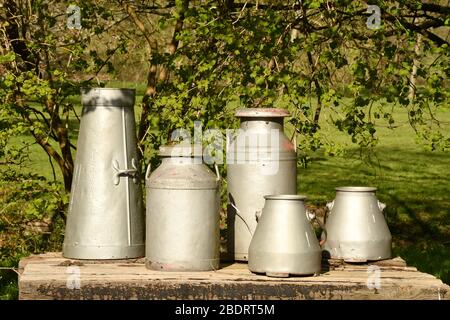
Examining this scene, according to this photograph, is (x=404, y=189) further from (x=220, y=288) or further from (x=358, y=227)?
(x=220, y=288)

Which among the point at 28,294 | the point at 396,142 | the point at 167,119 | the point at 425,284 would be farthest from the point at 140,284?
the point at 396,142

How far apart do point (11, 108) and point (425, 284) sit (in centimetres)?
268

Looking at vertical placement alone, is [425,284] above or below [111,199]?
below

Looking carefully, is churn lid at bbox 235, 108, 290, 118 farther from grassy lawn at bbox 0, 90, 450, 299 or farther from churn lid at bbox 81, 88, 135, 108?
grassy lawn at bbox 0, 90, 450, 299

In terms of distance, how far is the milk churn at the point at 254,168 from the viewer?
3.33 m

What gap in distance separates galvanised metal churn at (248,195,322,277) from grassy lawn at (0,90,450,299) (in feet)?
8.42

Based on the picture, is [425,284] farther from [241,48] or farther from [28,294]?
[241,48]

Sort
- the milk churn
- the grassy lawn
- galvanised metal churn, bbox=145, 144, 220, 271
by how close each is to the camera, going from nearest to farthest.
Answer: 1. galvanised metal churn, bbox=145, 144, 220, 271
2. the milk churn
3. the grassy lawn

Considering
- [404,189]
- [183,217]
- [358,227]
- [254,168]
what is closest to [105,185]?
[183,217]

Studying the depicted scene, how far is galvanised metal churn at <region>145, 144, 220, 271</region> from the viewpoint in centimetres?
311

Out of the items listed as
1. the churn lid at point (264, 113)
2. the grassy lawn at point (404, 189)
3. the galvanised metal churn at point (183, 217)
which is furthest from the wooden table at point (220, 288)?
the grassy lawn at point (404, 189)

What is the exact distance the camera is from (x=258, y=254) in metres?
3.04

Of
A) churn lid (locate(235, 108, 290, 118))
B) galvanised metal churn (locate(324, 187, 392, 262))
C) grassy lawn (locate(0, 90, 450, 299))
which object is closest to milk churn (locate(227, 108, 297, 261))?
churn lid (locate(235, 108, 290, 118))

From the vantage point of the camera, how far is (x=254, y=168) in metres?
3.33
